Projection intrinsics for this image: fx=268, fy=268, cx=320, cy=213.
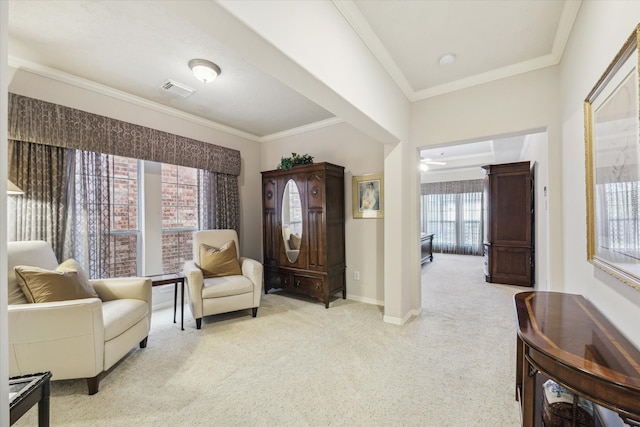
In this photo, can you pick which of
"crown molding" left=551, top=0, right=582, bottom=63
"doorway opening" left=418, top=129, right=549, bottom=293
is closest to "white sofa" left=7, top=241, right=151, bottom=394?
"crown molding" left=551, top=0, right=582, bottom=63

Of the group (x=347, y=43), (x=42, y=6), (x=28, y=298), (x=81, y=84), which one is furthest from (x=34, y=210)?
(x=347, y=43)

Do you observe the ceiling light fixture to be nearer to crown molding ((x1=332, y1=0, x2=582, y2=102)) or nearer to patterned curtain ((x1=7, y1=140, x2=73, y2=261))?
crown molding ((x1=332, y1=0, x2=582, y2=102))

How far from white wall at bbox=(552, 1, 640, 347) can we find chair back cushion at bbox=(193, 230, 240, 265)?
3.32m

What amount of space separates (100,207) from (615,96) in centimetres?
411

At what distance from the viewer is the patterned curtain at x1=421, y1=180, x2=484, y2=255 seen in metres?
7.73

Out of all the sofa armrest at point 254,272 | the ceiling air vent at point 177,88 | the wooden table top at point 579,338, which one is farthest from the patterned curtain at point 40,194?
the wooden table top at point 579,338

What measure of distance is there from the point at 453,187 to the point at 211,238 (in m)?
7.19

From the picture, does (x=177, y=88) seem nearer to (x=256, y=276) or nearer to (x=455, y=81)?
(x=256, y=276)

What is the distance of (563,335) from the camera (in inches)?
43.9

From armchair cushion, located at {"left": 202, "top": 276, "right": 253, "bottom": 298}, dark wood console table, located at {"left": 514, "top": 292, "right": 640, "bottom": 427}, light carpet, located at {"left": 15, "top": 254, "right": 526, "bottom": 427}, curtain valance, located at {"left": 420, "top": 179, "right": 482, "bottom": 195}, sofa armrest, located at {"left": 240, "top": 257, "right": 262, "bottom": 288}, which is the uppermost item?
curtain valance, located at {"left": 420, "top": 179, "right": 482, "bottom": 195}

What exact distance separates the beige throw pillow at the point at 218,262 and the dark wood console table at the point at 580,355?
2.88 meters

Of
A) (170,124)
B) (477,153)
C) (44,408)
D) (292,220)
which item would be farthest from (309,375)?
(477,153)

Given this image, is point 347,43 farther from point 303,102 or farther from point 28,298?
point 28,298

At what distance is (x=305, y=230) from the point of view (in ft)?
11.9
